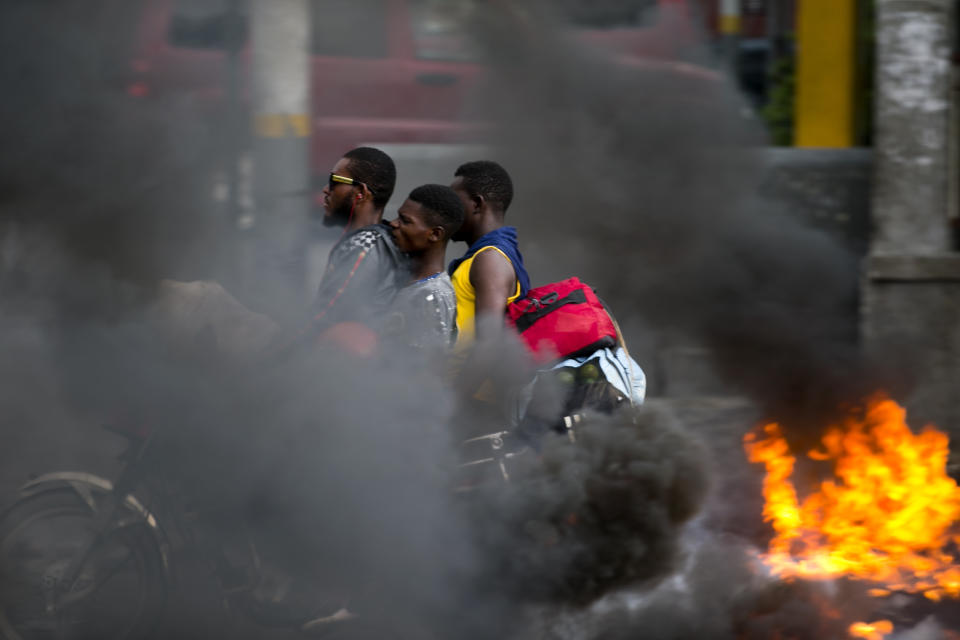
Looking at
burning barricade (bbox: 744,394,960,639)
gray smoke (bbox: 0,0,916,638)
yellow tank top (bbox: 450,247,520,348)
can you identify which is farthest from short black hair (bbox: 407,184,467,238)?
burning barricade (bbox: 744,394,960,639)

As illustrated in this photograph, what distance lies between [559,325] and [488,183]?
53 cm

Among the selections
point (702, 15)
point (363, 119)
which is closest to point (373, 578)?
point (363, 119)

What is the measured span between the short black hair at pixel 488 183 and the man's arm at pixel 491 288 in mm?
A: 269

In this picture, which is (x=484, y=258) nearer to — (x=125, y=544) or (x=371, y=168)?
(x=371, y=168)

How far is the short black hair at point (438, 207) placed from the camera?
3.20 meters

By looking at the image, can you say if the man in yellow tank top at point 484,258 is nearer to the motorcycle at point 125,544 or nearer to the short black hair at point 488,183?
the short black hair at point 488,183

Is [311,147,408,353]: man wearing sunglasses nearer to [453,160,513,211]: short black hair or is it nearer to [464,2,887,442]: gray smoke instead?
[453,160,513,211]: short black hair

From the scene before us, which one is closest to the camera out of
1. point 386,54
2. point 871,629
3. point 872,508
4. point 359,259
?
point 359,259

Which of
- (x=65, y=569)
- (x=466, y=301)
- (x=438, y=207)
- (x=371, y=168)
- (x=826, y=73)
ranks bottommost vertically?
(x=65, y=569)

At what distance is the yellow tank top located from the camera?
10.7 feet

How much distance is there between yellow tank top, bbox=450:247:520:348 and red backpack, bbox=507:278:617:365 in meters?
0.07

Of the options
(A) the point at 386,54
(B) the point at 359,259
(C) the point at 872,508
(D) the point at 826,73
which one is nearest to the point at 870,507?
(C) the point at 872,508

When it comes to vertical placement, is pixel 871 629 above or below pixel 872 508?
above

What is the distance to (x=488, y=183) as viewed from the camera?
343 cm
